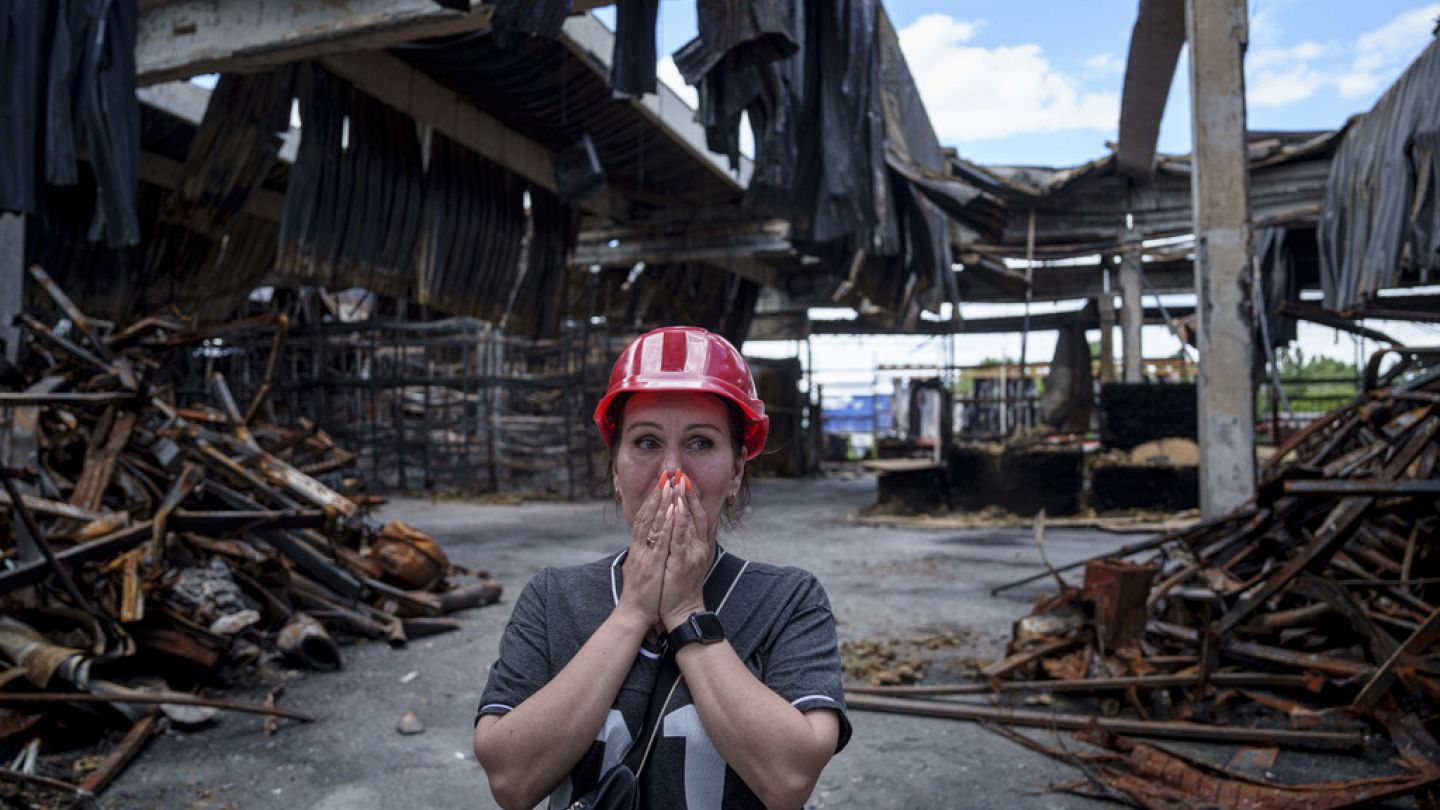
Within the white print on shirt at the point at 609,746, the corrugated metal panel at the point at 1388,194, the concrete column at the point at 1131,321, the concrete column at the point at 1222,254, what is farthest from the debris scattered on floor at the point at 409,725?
the concrete column at the point at 1131,321

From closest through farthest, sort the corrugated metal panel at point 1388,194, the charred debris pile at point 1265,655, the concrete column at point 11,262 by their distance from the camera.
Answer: the charred debris pile at point 1265,655
the concrete column at point 11,262
the corrugated metal panel at point 1388,194

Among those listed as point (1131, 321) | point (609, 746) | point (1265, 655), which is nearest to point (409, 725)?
point (609, 746)

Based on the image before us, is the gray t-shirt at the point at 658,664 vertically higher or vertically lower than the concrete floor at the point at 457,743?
higher

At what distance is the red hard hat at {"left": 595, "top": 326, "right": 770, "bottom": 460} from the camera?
56.3 inches

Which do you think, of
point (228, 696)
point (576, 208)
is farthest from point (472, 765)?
point (576, 208)

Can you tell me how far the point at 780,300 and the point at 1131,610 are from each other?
40.9 ft

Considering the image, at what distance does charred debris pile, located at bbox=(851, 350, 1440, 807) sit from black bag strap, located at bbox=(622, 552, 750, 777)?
2.24 m

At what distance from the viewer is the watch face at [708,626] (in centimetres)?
129

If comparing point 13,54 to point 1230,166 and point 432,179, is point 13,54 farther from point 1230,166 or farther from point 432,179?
point 1230,166

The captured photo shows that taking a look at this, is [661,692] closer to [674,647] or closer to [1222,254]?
[674,647]

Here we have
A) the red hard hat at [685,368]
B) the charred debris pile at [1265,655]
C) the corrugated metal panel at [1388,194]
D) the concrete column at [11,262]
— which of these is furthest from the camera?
the corrugated metal panel at [1388,194]

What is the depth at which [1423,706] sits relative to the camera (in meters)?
3.34

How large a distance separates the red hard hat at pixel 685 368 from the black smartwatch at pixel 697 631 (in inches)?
13.8

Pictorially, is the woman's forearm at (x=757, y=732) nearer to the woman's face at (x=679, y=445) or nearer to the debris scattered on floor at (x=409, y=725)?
the woman's face at (x=679, y=445)
